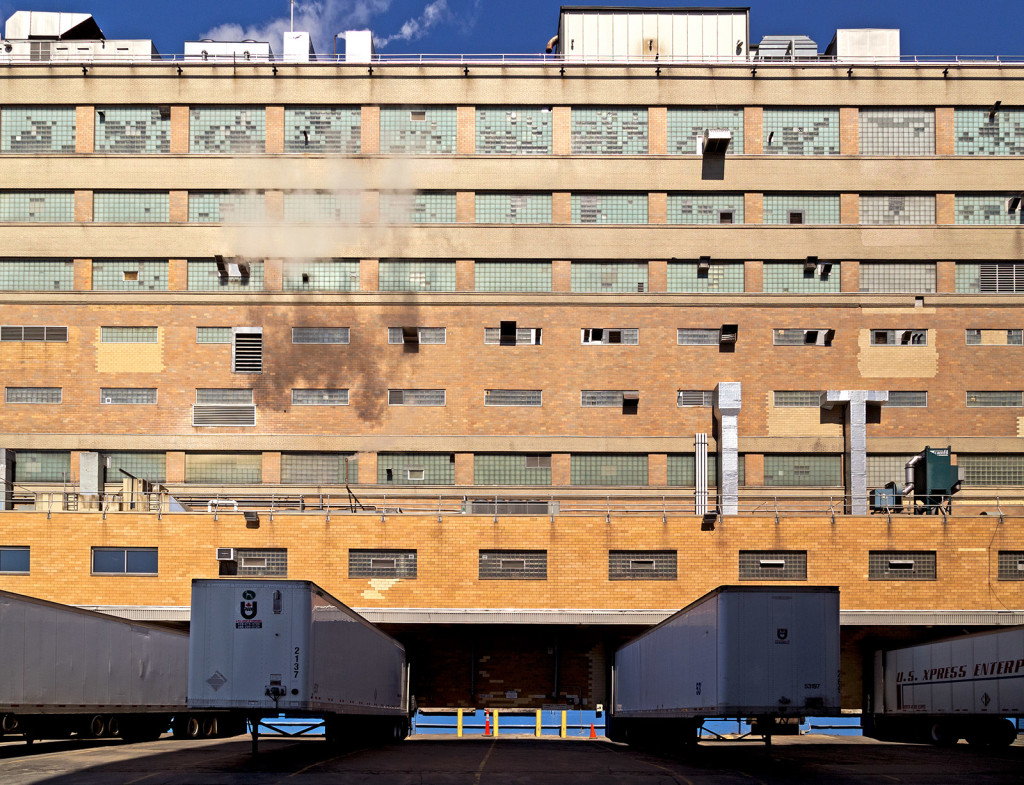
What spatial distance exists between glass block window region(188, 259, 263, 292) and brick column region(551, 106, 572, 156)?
1342cm

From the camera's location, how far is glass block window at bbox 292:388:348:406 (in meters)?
48.2

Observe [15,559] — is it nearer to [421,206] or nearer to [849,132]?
[421,206]

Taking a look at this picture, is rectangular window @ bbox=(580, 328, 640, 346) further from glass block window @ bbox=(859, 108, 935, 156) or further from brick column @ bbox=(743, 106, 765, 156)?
glass block window @ bbox=(859, 108, 935, 156)

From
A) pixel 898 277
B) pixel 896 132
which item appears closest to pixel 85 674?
pixel 898 277

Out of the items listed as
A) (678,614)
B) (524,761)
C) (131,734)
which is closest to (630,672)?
(678,614)

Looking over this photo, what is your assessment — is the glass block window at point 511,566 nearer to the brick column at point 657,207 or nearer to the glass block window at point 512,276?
the glass block window at point 512,276

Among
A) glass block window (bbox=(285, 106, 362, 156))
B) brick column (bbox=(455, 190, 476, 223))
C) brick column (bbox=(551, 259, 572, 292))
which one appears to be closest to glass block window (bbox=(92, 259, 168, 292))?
glass block window (bbox=(285, 106, 362, 156))

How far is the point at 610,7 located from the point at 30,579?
3342 centimetres

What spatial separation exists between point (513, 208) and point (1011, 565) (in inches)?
937

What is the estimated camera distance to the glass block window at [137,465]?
157 ft

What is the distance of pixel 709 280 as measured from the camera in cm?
4919

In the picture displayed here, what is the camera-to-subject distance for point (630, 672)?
35781mm

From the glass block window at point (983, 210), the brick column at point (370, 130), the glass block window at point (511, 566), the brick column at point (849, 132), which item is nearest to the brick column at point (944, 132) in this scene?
the glass block window at point (983, 210)

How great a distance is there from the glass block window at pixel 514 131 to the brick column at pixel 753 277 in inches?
385
